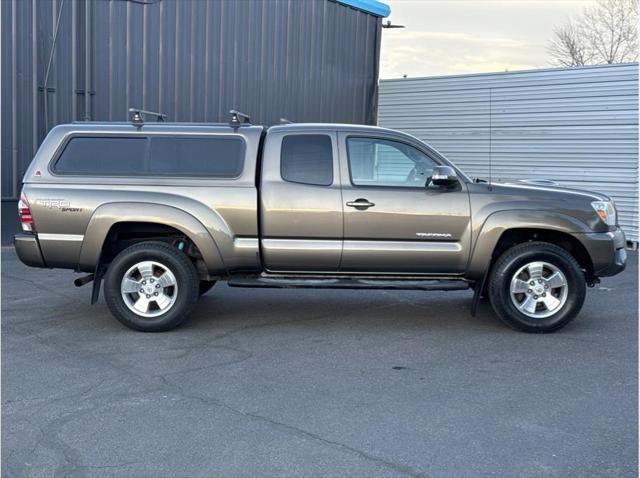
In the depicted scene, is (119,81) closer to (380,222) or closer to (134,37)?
(134,37)

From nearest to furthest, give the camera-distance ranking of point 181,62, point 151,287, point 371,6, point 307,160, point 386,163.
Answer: point 151,287 → point 307,160 → point 386,163 → point 181,62 → point 371,6

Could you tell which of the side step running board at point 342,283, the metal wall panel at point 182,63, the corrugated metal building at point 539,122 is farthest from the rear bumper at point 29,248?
the corrugated metal building at point 539,122

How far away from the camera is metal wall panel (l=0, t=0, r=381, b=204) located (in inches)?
498

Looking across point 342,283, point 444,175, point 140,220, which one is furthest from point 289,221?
point 444,175

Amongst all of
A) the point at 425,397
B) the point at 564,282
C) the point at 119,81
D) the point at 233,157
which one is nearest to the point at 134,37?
the point at 119,81

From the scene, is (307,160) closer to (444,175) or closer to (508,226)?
(444,175)

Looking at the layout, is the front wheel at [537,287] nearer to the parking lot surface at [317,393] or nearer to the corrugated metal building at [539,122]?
the parking lot surface at [317,393]

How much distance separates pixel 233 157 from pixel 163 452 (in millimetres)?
3546

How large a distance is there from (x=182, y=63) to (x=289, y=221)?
8.95 metres

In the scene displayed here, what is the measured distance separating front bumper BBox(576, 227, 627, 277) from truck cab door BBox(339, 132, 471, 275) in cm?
117

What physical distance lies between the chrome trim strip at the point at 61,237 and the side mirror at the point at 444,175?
133 inches

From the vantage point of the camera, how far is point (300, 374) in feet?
18.9

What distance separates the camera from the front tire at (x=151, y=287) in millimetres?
6941

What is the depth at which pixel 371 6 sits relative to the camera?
18.7 meters
